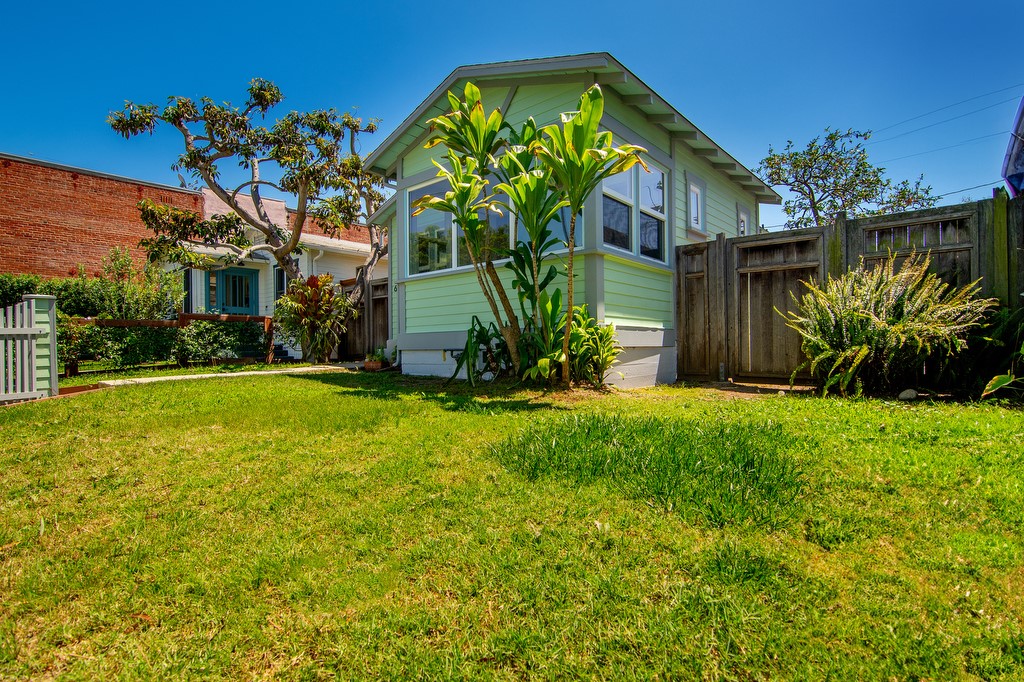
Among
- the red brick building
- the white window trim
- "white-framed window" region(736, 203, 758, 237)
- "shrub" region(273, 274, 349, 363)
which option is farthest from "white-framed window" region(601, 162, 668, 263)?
the red brick building

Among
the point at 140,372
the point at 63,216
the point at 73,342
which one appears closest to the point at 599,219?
the point at 140,372

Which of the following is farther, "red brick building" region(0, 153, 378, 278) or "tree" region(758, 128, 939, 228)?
"tree" region(758, 128, 939, 228)

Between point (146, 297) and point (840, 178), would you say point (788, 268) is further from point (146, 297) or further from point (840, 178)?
point (840, 178)

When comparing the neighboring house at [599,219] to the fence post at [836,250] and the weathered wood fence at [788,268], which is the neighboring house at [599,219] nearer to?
the weathered wood fence at [788,268]

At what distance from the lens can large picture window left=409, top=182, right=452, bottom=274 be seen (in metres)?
7.75

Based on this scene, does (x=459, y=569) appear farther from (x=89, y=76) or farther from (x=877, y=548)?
(x=89, y=76)

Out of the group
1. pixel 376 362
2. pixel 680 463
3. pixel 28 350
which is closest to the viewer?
pixel 680 463

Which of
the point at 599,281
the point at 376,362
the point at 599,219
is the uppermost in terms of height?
the point at 599,219

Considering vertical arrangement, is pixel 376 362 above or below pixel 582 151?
below

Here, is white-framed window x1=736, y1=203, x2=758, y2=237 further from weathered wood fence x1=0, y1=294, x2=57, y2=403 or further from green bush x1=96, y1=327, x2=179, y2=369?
green bush x1=96, y1=327, x2=179, y2=369

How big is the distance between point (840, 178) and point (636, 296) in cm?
2059

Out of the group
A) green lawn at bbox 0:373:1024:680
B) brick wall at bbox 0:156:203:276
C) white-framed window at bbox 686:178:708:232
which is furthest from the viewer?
brick wall at bbox 0:156:203:276

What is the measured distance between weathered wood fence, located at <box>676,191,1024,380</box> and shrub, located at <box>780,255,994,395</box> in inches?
10.3

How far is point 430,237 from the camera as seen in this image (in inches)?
314
